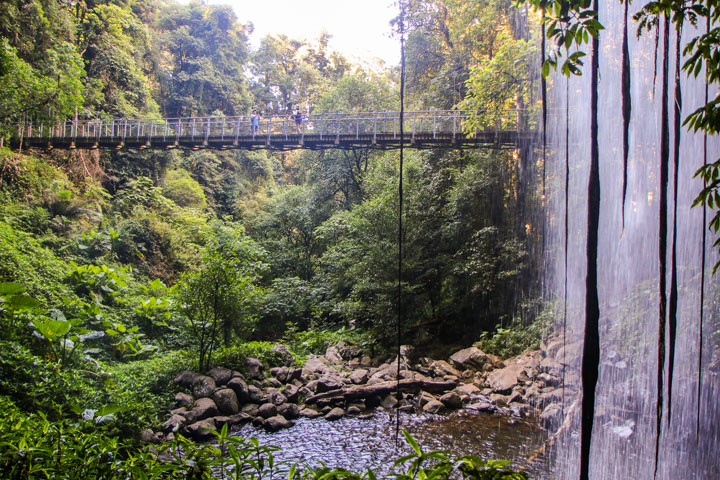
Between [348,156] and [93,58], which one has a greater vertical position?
[93,58]

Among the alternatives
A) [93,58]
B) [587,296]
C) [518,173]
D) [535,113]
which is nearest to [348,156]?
[518,173]

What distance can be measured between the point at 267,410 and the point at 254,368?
3.69 ft

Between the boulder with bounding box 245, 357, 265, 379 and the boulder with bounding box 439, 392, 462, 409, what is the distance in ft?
8.74

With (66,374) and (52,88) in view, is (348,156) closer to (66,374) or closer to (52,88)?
(52,88)

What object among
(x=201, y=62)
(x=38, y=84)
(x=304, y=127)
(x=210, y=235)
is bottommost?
(x=210, y=235)

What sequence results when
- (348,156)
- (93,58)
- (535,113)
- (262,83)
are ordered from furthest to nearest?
(262,83)
(348,156)
(93,58)
(535,113)

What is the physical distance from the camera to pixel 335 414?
5.46 m

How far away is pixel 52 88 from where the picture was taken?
29.2 ft

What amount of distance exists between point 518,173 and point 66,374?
7.96 m

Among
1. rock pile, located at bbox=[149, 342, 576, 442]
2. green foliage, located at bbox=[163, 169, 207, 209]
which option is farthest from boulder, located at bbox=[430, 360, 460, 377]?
green foliage, located at bbox=[163, 169, 207, 209]

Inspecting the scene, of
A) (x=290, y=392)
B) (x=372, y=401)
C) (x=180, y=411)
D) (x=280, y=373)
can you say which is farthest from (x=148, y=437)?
(x=372, y=401)

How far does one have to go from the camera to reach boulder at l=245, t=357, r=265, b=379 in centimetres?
633

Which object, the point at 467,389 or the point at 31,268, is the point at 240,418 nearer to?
the point at 467,389

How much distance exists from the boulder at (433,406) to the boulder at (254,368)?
245 centimetres
